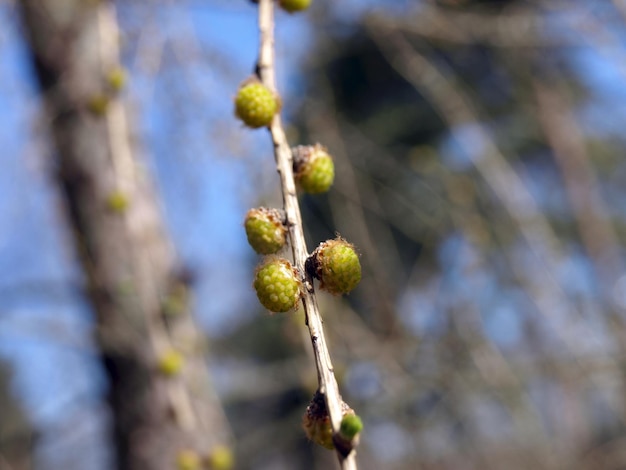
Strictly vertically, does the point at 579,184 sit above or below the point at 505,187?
above

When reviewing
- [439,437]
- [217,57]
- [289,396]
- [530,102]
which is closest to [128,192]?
[217,57]

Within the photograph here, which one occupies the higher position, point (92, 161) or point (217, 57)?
point (217, 57)

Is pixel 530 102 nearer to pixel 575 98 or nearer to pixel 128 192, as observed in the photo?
pixel 575 98

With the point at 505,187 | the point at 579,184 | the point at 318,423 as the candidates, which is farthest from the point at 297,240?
the point at 579,184

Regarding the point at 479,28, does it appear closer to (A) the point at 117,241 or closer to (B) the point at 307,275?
(A) the point at 117,241

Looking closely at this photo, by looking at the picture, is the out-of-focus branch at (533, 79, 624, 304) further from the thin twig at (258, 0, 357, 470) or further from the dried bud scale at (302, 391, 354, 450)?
the dried bud scale at (302, 391, 354, 450)

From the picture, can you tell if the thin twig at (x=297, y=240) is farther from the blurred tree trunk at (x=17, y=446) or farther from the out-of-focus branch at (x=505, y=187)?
the blurred tree trunk at (x=17, y=446)

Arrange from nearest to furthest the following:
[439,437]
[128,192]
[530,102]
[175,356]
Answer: [175,356] < [128,192] < [439,437] < [530,102]
